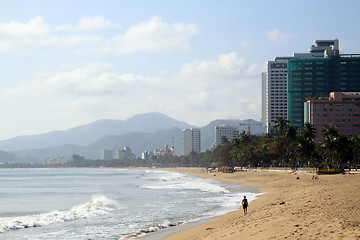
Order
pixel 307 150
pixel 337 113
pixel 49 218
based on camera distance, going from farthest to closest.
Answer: pixel 337 113 → pixel 307 150 → pixel 49 218

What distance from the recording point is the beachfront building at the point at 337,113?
191125 millimetres

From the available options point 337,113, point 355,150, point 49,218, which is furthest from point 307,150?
point 337,113

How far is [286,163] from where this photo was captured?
142375mm

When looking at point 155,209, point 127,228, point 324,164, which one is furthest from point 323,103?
point 127,228

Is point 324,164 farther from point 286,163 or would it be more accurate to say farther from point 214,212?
point 214,212

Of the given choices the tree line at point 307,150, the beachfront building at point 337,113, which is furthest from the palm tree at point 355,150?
the beachfront building at point 337,113

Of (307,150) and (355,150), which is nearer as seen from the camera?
(355,150)

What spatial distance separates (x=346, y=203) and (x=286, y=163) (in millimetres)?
114498

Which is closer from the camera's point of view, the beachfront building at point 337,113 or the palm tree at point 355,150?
the palm tree at point 355,150

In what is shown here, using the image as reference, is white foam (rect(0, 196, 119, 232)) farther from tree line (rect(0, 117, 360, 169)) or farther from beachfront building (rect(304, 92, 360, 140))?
beachfront building (rect(304, 92, 360, 140))

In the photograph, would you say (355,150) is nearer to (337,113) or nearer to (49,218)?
(49,218)

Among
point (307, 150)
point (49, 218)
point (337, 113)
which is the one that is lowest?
point (49, 218)

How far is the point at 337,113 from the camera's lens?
192 meters

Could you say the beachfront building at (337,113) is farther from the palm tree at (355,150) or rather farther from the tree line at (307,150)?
the palm tree at (355,150)
